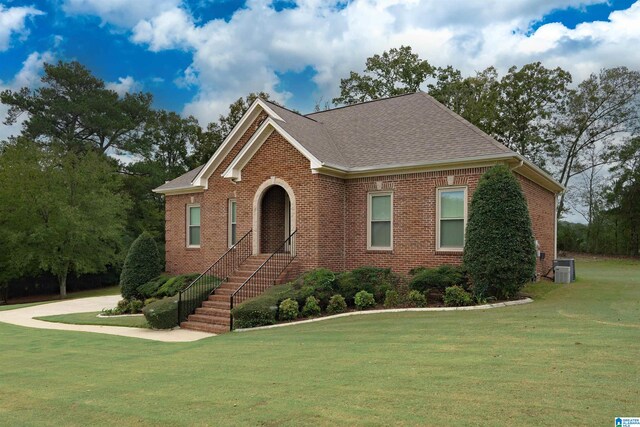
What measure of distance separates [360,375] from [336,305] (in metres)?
6.17

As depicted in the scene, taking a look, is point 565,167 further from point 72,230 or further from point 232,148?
point 72,230

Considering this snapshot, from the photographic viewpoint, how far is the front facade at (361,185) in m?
13.7

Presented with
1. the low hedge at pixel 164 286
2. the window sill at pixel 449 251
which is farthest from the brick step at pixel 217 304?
the window sill at pixel 449 251

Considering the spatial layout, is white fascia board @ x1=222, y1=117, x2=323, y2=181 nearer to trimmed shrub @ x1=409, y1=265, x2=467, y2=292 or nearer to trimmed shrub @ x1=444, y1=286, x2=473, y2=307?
trimmed shrub @ x1=409, y1=265, x2=467, y2=292

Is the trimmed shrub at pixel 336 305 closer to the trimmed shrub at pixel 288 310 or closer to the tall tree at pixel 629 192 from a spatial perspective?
the trimmed shrub at pixel 288 310

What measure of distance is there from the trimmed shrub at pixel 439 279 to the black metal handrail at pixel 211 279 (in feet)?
20.2

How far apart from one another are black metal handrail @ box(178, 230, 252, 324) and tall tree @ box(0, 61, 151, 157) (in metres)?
29.2

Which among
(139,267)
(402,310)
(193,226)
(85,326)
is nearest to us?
(402,310)

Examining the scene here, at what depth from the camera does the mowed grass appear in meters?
4.39

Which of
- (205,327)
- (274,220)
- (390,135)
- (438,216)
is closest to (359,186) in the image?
(390,135)

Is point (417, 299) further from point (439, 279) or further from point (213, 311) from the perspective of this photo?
point (213, 311)

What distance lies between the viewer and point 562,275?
54.2 ft

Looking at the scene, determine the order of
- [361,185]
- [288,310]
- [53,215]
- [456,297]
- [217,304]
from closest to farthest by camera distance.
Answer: [456,297] → [288,310] → [217,304] → [361,185] → [53,215]

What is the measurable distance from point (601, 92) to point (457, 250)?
35686 millimetres
